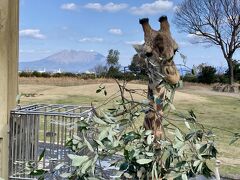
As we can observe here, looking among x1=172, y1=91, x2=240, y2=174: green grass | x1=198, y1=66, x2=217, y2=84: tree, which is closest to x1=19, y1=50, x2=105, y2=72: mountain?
x1=172, y1=91, x2=240, y2=174: green grass

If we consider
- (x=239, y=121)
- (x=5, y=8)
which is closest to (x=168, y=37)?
(x=5, y=8)

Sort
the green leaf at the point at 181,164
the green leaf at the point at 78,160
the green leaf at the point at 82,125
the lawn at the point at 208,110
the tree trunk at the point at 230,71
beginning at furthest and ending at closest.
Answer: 1. the tree trunk at the point at 230,71
2. the lawn at the point at 208,110
3. the green leaf at the point at 82,125
4. the green leaf at the point at 181,164
5. the green leaf at the point at 78,160

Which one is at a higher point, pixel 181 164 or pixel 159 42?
pixel 159 42

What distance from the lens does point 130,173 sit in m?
1.36

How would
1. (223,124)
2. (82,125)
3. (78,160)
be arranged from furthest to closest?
(223,124) < (82,125) < (78,160)

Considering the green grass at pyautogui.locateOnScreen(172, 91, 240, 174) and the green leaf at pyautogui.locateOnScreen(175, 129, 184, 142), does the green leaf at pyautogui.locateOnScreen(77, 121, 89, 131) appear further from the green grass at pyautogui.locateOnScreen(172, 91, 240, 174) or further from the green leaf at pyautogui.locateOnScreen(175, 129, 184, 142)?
the green grass at pyautogui.locateOnScreen(172, 91, 240, 174)

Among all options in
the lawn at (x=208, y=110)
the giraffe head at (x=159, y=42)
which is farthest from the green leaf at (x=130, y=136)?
the giraffe head at (x=159, y=42)

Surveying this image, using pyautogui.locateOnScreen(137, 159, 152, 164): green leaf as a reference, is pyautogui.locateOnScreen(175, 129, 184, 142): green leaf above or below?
above

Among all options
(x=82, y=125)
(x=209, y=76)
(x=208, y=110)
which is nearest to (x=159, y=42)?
(x=82, y=125)

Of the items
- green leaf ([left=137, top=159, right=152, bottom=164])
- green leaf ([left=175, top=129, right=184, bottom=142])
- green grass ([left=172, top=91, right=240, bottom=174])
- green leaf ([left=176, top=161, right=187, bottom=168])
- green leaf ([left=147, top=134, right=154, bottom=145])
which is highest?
green leaf ([left=175, top=129, right=184, bottom=142])

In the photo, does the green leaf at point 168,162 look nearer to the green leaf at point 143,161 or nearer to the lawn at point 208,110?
the green leaf at point 143,161

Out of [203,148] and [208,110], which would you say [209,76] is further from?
[203,148]

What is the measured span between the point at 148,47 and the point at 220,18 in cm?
2410

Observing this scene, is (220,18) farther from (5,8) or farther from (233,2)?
(5,8)
